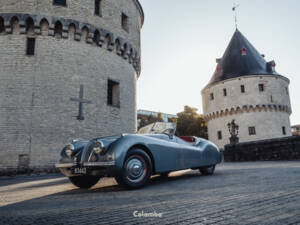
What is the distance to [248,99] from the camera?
2855 centimetres

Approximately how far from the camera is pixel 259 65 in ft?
98.3

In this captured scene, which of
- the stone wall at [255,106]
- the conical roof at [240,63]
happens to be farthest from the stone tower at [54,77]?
the conical roof at [240,63]

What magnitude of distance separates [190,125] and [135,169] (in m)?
34.2

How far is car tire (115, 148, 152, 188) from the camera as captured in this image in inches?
151

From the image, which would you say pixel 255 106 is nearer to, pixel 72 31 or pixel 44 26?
pixel 72 31

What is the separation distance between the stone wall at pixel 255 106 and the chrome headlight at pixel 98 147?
27638mm

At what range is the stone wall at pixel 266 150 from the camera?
40.3 feet

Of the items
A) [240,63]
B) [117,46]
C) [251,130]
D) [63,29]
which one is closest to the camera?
[63,29]

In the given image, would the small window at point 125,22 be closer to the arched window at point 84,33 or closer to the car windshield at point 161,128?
the arched window at point 84,33

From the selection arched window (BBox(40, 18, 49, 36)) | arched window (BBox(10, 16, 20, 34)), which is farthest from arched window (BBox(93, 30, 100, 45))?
arched window (BBox(10, 16, 20, 34))

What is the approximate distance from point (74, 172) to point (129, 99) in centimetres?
1034

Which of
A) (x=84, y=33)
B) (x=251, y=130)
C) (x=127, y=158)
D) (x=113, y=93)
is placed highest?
(x=84, y=33)

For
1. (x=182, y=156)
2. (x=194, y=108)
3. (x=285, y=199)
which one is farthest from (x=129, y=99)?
(x=194, y=108)

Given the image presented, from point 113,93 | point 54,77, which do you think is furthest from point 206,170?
point 113,93
